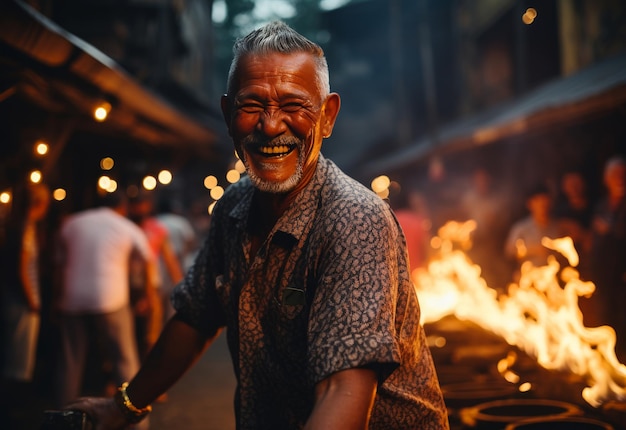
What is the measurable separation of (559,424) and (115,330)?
156 inches

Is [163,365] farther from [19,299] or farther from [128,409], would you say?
[19,299]

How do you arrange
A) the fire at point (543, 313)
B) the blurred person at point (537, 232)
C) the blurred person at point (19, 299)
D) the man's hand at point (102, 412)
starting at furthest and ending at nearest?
1. the blurred person at point (537, 232)
2. the blurred person at point (19, 299)
3. the fire at point (543, 313)
4. the man's hand at point (102, 412)

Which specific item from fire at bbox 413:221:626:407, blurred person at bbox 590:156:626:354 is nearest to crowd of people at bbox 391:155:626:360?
blurred person at bbox 590:156:626:354

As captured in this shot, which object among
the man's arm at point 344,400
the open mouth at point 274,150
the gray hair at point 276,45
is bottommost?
the man's arm at point 344,400

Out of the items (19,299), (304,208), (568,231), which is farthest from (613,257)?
(19,299)

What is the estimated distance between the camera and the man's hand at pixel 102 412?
2.21 meters

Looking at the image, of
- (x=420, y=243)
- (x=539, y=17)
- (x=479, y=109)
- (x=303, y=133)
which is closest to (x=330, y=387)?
(x=303, y=133)

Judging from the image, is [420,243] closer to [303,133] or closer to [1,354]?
[1,354]

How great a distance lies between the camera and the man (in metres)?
1.71

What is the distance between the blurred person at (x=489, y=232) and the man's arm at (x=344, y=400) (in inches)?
392

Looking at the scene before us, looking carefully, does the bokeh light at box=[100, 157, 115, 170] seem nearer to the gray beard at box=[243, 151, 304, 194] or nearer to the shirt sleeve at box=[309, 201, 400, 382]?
the gray beard at box=[243, 151, 304, 194]

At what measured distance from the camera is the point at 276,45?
6.30ft

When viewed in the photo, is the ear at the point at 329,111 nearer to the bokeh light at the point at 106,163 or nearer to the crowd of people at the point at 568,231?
the crowd of people at the point at 568,231

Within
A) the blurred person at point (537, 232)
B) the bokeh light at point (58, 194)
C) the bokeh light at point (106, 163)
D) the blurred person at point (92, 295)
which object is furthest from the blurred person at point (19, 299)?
the blurred person at point (537, 232)
